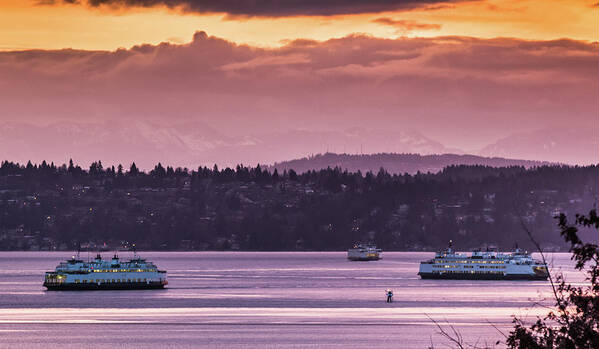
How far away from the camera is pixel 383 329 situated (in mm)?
128875

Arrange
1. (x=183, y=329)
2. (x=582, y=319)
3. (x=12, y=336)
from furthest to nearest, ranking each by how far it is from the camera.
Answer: (x=183, y=329) → (x=12, y=336) → (x=582, y=319)

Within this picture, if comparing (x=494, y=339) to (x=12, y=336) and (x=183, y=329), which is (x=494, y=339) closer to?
(x=183, y=329)

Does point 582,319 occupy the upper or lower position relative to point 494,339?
upper

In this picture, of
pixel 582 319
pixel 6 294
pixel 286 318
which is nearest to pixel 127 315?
pixel 286 318

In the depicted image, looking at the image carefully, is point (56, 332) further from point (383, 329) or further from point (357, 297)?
point (357, 297)

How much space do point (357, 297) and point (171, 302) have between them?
31.0 m

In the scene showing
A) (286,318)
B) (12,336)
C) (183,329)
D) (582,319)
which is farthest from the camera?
(286,318)

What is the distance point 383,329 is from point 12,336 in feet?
129

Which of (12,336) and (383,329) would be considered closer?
(12,336)

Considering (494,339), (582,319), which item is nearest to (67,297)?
(494,339)

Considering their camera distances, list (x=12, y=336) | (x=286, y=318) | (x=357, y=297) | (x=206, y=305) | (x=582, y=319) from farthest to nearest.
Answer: (x=357, y=297), (x=206, y=305), (x=286, y=318), (x=12, y=336), (x=582, y=319)

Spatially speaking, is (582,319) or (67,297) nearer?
(582,319)

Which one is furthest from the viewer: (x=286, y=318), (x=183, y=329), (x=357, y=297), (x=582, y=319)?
(x=357, y=297)

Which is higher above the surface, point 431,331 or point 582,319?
point 582,319
